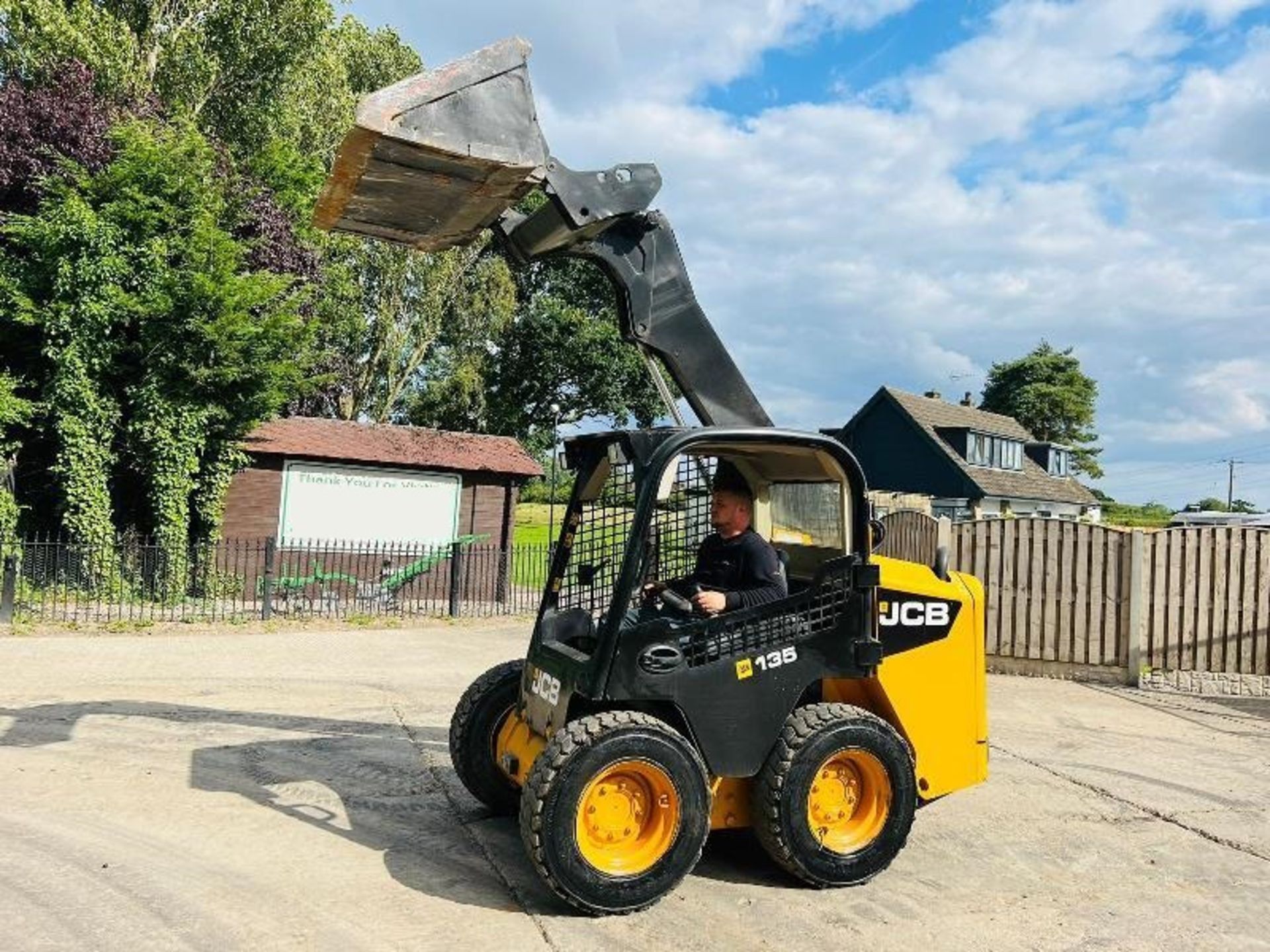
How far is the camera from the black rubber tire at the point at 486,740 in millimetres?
5371

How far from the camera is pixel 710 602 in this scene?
14.7 feet

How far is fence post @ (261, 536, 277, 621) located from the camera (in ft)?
44.3

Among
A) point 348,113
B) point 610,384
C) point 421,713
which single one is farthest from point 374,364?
point 421,713

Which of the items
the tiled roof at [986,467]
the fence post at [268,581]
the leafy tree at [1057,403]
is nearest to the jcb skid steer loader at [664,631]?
the fence post at [268,581]

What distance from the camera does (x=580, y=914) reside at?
415cm

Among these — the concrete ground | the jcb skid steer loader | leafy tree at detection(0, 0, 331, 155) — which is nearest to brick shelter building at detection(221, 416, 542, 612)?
leafy tree at detection(0, 0, 331, 155)

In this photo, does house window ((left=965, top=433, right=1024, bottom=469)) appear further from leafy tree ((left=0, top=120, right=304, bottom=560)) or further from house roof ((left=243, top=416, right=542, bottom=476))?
leafy tree ((left=0, top=120, right=304, bottom=560))

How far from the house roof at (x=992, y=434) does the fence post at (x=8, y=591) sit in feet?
109

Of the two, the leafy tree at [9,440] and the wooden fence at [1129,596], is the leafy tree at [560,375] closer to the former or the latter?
the leafy tree at [9,440]

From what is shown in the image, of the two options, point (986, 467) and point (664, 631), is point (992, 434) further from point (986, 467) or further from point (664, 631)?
point (664, 631)

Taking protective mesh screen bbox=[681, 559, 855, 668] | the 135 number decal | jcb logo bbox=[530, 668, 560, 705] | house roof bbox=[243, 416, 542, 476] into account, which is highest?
house roof bbox=[243, 416, 542, 476]

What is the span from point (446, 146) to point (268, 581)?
1116 cm

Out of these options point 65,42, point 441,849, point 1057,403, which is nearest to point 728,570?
point 441,849

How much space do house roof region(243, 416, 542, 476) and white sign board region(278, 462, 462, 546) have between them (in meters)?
0.27
